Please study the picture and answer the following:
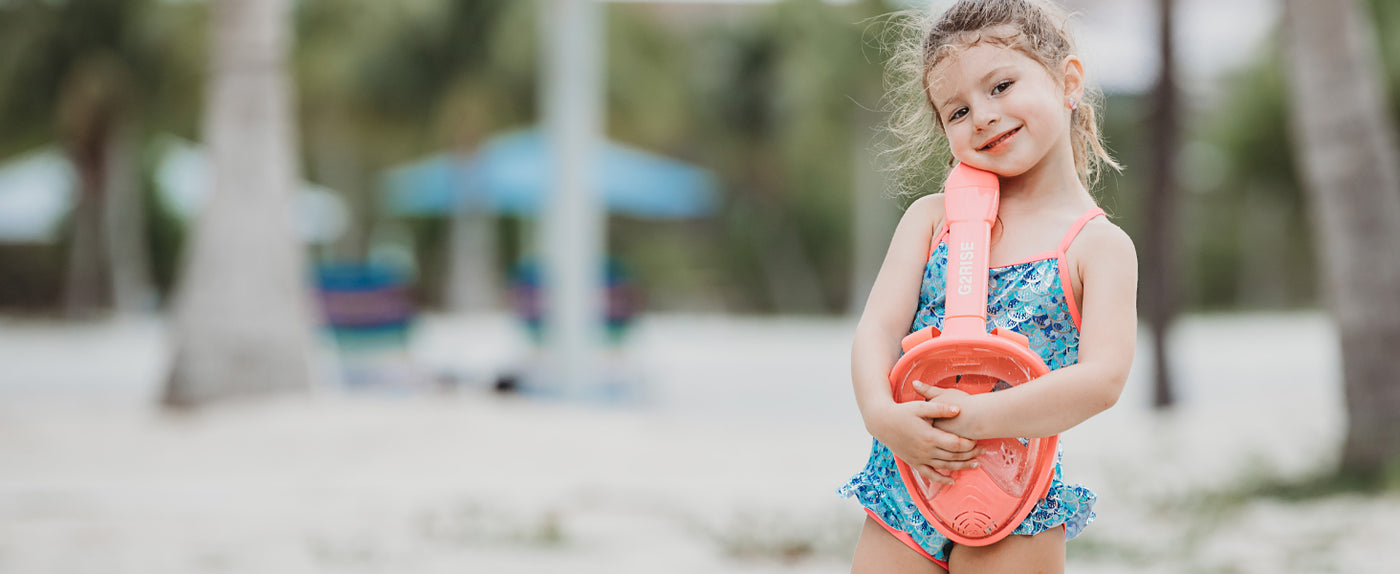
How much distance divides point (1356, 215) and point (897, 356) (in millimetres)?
4373

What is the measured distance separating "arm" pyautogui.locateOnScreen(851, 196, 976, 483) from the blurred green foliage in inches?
592

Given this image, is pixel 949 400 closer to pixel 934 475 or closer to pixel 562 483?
pixel 934 475

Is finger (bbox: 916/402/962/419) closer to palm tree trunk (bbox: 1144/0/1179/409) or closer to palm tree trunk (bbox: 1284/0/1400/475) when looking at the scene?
palm tree trunk (bbox: 1284/0/1400/475)

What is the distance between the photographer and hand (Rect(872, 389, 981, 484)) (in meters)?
1.64

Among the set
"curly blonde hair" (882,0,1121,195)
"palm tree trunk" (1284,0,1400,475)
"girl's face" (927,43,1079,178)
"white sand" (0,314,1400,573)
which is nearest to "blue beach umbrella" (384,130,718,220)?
"white sand" (0,314,1400,573)

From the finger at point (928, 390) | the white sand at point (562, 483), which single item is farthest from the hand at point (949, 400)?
the white sand at point (562, 483)

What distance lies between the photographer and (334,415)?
291 inches

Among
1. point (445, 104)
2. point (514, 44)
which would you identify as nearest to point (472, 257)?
point (445, 104)

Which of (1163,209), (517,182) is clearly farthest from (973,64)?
(517,182)

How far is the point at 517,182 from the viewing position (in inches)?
672

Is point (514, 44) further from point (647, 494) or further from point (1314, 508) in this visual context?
point (1314, 508)

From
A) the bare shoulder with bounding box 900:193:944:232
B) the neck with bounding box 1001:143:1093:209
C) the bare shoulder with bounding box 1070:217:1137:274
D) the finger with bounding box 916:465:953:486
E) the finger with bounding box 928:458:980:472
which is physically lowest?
the finger with bounding box 916:465:953:486

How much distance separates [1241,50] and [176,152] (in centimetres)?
2146

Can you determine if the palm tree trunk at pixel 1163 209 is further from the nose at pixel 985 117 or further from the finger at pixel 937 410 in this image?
the finger at pixel 937 410
